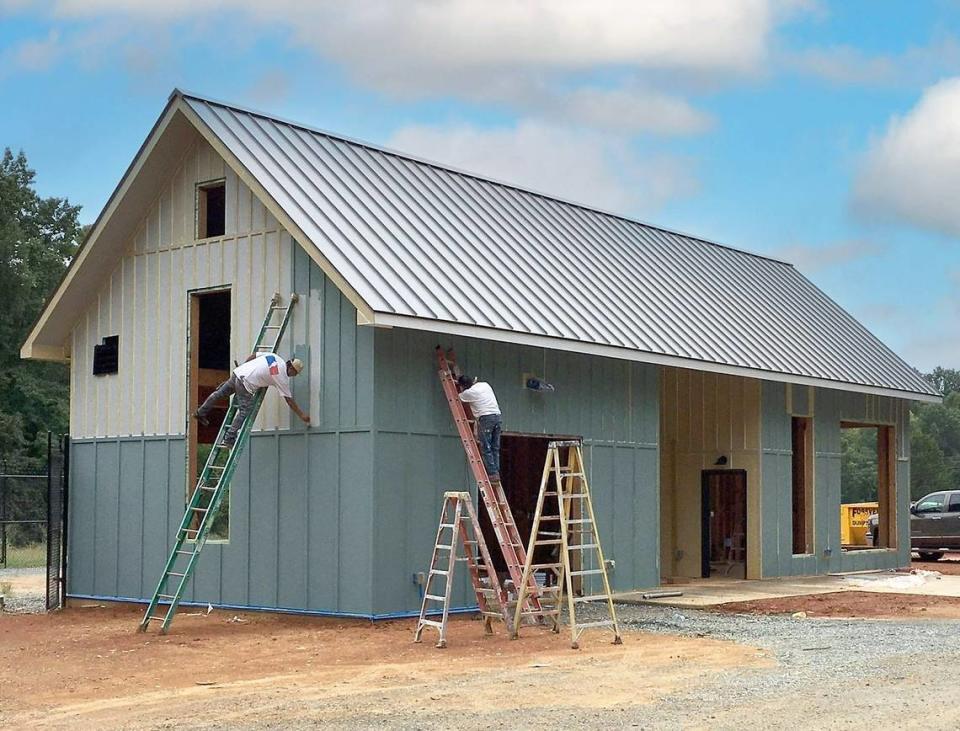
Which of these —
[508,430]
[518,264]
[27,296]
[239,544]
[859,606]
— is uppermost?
[27,296]

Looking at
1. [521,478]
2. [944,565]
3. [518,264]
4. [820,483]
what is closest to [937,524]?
[944,565]

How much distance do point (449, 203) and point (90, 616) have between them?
7931mm

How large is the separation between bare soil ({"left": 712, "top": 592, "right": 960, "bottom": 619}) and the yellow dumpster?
14.6 meters

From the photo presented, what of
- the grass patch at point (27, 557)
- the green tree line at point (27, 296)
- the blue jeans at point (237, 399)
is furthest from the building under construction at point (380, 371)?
the green tree line at point (27, 296)

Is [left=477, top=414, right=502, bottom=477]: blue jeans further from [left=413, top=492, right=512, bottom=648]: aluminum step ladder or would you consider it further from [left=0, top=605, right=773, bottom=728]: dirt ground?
[left=0, top=605, right=773, bottom=728]: dirt ground

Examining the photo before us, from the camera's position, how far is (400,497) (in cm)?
1623

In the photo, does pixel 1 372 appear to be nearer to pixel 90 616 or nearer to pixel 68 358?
pixel 68 358

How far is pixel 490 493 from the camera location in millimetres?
15672

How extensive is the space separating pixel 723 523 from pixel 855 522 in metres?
12.8

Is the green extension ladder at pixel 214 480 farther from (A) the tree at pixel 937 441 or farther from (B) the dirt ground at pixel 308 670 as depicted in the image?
(A) the tree at pixel 937 441

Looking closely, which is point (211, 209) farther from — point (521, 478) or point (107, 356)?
point (521, 478)

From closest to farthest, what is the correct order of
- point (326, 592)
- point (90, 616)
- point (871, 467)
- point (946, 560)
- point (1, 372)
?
point (326, 592) < point (90, 616) < point (946, 560) < point (1, 372) < point (871, 467)

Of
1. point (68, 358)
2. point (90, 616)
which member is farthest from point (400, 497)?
point (68, 358)

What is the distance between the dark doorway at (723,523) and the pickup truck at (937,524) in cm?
944
